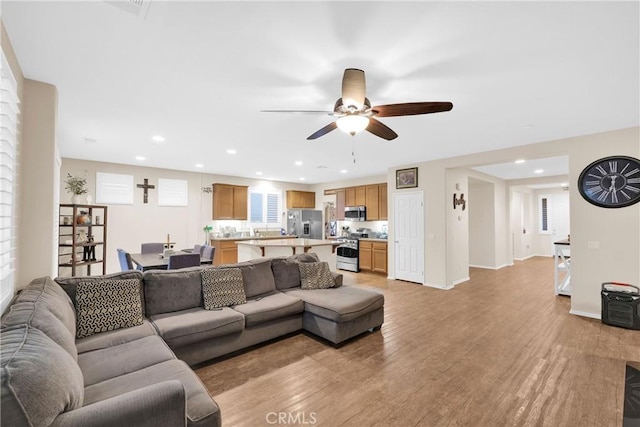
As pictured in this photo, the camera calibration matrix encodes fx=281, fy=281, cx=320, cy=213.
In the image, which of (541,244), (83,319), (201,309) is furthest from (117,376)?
(541,244)

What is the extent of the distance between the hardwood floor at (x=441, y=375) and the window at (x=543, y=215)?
23.4 feet

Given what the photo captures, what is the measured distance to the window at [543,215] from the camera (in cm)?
968

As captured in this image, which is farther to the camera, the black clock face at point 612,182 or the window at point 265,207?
the window at point 265,207

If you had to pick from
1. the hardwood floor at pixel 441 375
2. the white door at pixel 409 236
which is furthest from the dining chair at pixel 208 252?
the white door at pixel 409 236

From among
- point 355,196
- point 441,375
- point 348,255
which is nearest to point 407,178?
point 355,196

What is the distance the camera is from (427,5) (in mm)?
1582

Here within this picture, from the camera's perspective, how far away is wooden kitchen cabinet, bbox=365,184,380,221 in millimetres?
7484

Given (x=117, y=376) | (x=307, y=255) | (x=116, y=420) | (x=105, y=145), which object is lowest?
(x=117, y=376)

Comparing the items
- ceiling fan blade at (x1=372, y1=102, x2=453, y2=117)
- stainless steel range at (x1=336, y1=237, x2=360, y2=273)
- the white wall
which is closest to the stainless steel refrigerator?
stainless steel range at (x1=336, y1=237, x2=360, y2=273)

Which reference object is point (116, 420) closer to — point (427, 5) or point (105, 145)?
point (427, 5)

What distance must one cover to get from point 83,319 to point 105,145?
132 inches

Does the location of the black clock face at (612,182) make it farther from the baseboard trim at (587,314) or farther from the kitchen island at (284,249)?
the kitchen island at (284,249)

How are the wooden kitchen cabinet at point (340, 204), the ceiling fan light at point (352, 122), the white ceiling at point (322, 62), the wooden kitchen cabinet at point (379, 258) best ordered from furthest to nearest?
the wooden kitchen cabinet at point (340, 204)
the wooden kitchen cabinet at point (379, 258)
the ceiling fan light at point (352, 122)
the white ceiling at point (322, 62)

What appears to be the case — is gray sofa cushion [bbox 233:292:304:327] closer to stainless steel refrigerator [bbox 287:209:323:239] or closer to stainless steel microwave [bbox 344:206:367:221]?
stainless steel microwave [bbox 344:206:367:221]
